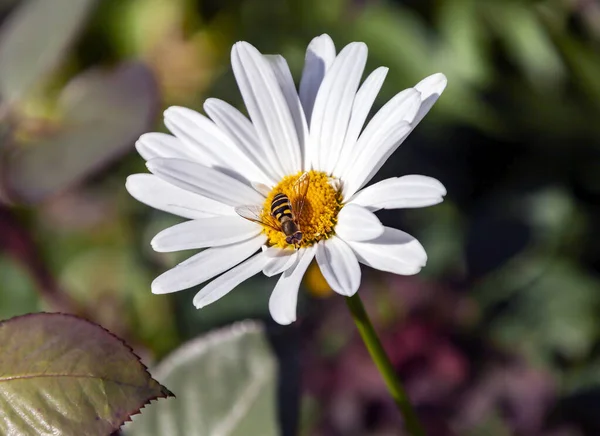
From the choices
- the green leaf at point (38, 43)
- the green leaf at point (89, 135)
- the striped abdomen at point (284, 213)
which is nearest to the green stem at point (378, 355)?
the striped abdomen at point (284, 213)

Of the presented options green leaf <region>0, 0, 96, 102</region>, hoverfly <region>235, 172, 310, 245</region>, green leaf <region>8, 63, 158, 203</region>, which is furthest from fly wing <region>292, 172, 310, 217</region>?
green leaf <region>0, 0, 96, 102</region>

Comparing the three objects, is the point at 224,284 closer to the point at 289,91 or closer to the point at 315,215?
the point at 315,215

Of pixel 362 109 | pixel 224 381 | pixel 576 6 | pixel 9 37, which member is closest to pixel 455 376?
pixel 224 381

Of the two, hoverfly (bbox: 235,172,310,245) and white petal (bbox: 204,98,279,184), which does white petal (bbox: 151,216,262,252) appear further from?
white petal (bbox: 204,98,279,184)

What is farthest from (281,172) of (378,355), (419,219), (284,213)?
(419,219)

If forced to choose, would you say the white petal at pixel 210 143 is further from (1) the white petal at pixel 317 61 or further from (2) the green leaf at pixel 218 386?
(2) the green leaf at pixel 218 386

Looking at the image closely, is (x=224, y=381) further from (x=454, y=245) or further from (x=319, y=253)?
(x=454, y=245)
